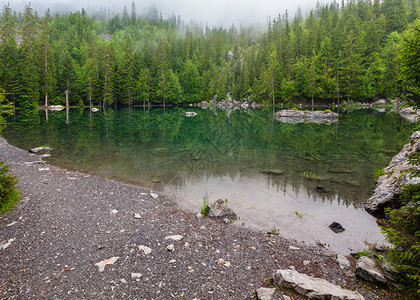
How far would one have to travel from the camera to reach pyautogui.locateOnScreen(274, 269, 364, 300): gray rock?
4945 millimetres

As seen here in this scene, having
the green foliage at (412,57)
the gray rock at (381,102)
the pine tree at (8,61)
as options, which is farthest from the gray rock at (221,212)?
the gray rock at (381,102)

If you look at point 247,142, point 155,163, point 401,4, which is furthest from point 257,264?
point 401,4

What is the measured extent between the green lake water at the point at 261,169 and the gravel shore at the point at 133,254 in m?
1.77

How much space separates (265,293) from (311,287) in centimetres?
102

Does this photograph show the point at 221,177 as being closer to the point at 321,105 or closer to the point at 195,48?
the point at 321,105

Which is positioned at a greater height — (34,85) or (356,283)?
(34,85)

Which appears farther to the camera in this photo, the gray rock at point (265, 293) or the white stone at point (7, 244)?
the white stone at point (7, 244)

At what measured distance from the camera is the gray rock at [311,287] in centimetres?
495

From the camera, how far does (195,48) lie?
481 ft

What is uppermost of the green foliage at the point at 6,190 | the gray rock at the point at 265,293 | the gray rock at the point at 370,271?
the green foliage at the point at 6,190

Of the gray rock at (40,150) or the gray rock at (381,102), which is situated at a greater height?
the gray rock at (381,102)

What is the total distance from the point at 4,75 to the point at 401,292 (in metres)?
92.4

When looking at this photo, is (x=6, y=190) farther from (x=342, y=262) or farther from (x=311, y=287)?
(x=342, y=262)

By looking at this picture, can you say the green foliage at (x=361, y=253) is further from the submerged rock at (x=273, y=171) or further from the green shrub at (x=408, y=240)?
the submerged rock at (x=273, y=171)
